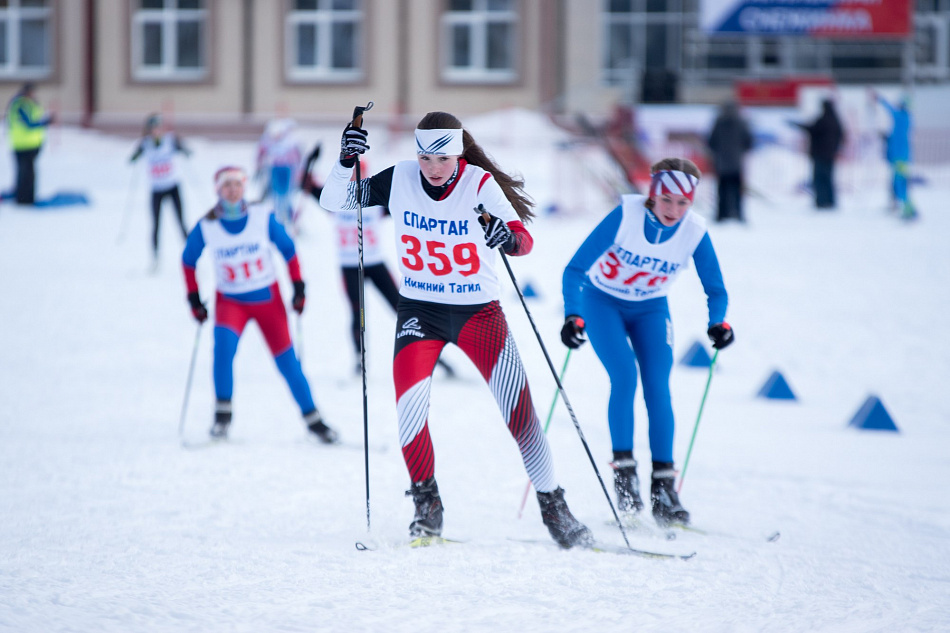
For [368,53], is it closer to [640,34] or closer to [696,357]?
[640,34]

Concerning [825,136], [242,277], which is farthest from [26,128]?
[825,136]

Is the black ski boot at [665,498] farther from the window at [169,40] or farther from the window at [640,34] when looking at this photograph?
the window at [169,40]

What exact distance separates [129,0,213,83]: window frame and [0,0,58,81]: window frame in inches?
76.3

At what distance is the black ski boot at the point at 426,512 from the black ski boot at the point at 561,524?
16.8 inches

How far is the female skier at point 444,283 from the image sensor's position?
4059 millimetres

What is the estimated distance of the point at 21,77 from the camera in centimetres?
2475

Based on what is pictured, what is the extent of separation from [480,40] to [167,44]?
7449 millimetres

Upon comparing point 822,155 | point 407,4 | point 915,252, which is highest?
point 407,4

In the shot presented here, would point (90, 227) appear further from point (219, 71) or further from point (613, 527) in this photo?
point (613, 527)

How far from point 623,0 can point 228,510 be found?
2160cm

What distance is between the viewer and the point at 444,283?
13.5 feet

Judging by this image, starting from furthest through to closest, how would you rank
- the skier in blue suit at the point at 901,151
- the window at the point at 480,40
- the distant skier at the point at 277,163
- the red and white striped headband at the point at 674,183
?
1. the window at the point at 480,40
2. the skier in blue suit at the point at 901,151
3. the distant skier at the point at 277,163
4. the red and white striped headband at the point at 674,183

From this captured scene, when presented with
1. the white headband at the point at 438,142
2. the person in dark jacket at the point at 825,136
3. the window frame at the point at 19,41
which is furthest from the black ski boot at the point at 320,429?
the window frame at the point at 19,41

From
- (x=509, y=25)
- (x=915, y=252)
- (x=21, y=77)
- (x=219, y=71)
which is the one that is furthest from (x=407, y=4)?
(x=915, y=252)
